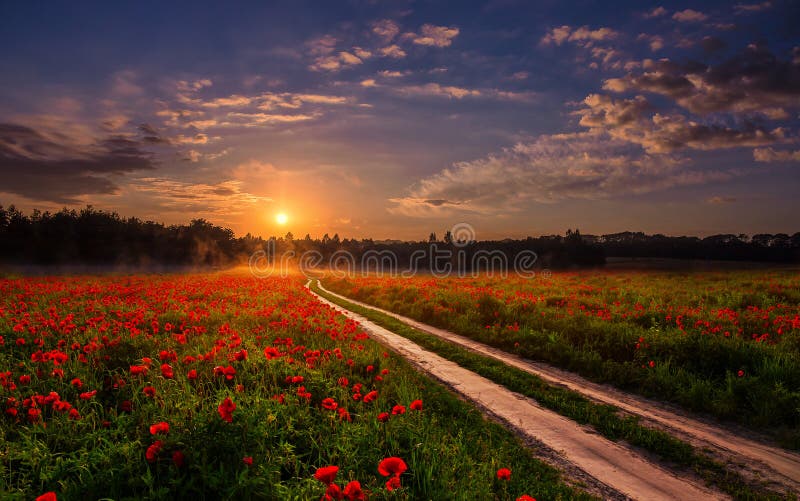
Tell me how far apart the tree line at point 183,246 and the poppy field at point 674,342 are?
6976 cm

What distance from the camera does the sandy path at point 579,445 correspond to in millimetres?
5223

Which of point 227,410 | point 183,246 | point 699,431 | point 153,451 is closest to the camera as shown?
point 153,451

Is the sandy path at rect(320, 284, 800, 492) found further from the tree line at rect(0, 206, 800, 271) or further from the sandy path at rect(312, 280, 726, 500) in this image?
the tree line at rect(0, 206, 800, 271)

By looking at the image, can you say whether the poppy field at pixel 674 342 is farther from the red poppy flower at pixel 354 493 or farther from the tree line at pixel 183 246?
the tree line at pixel 183 246

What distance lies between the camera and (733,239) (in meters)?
89.4

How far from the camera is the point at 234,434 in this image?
424 cm

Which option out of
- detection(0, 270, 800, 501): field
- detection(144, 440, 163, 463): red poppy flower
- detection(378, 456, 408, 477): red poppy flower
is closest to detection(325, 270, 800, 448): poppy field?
detection(0, 270, 800, 501): field

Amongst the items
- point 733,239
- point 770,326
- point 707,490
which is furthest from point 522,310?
point 733,239

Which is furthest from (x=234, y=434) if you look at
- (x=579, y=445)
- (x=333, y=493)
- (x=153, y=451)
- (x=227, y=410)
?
(x=579, y=445)

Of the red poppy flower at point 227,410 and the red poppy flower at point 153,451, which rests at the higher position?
the red poppy flower at point 227,410

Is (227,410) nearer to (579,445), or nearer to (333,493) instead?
(333,493)

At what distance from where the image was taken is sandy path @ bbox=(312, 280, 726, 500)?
5223 millimetres

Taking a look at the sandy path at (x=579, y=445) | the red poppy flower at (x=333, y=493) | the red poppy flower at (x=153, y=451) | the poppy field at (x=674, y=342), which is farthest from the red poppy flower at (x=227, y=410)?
the poppy field at (x=674, y=342)

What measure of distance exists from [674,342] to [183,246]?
289 ft
